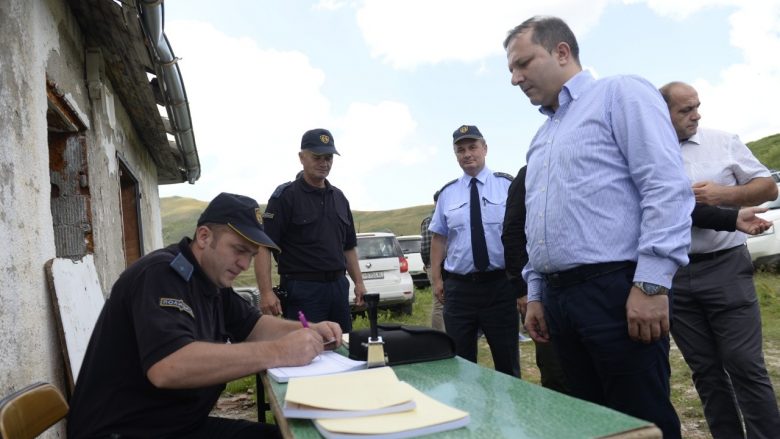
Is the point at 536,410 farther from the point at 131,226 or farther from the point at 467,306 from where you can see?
the point at 131,226

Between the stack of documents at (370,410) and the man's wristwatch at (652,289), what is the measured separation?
0.82m

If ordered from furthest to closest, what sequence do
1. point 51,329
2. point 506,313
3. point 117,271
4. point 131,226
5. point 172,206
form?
point 172,206 < point 131,226 < point 117,271 < point 506,313 < point 51,329

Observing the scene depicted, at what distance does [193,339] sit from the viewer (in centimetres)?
176

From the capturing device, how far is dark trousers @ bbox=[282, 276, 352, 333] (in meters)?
3.78

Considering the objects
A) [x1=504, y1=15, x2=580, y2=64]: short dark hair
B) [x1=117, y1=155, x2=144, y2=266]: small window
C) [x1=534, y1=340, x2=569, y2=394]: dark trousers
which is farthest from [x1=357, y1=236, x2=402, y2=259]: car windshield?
[x1=504, y1=15, x2=580, y2=64]: short dark hair

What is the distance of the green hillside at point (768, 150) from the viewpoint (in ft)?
97.4

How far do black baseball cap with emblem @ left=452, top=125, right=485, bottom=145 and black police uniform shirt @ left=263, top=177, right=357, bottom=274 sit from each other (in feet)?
3.37

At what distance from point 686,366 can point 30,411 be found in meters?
5.04

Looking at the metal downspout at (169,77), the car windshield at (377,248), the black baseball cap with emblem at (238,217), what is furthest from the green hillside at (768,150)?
the black baseball cap with emblem at (238,217)

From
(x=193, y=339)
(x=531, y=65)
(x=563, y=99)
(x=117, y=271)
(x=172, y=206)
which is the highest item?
(x=172, y=206)

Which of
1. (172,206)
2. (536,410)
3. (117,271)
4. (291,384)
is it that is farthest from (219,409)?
(172,206)

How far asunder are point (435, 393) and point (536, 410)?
0.30 m

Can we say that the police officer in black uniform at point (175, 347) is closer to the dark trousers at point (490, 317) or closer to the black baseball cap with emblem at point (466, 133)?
the dark trousers at point (490, 317)

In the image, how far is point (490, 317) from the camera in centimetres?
347
